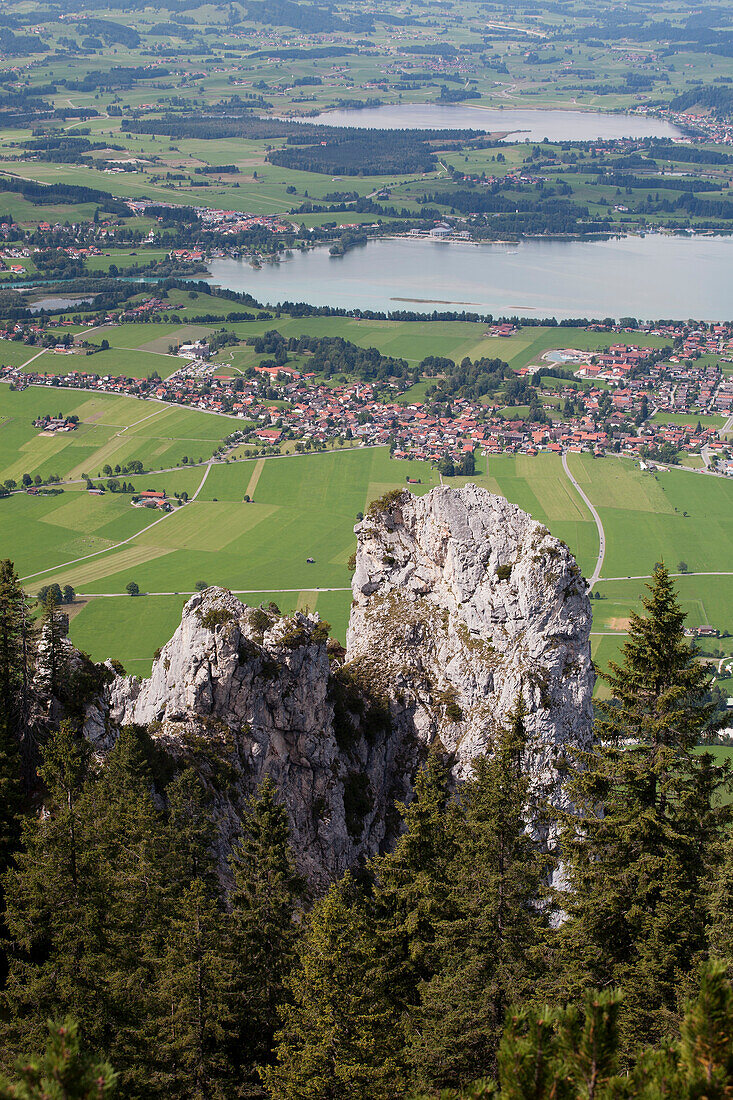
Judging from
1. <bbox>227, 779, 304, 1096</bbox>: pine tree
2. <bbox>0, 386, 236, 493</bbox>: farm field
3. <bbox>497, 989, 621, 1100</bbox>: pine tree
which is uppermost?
<bbox>497, 989, 621, 1100</bbox>: pine tree

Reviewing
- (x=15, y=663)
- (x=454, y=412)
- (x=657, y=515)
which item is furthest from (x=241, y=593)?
(x=454, y=412)

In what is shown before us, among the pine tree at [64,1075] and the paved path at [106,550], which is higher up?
the pine tree at [64,1075]

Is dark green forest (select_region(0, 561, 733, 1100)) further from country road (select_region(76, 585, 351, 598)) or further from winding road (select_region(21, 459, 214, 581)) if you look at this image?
winding road (select_region(21, 459, 214, 581))

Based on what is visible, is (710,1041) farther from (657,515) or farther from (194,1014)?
(657,515)

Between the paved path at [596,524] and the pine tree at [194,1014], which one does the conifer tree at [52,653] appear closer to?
the pine tree at [194,1014]

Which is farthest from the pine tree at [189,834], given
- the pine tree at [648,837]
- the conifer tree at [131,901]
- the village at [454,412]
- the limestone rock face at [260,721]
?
the village at [454,412]

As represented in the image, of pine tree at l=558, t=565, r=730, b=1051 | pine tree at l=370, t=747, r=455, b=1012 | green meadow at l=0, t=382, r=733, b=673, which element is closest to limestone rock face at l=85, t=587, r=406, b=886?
pine tree at l=370, t=747, r=455, b=1012
